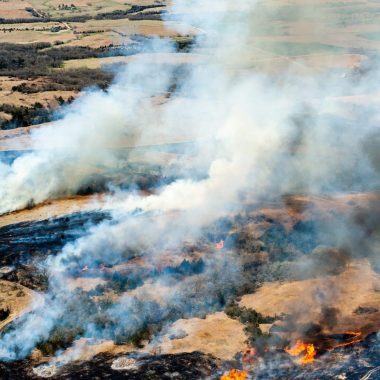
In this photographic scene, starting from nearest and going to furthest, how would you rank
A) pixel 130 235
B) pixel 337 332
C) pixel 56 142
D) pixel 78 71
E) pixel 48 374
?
pixel 48 374, pixel 337 332, pixel 130 235, pixel 56 142, pixel 78 71

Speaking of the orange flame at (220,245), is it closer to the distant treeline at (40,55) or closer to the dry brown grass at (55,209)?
the dry brown grass at (55,209)

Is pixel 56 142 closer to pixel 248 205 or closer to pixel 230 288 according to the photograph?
pixel 248 205

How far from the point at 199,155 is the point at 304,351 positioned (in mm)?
19539

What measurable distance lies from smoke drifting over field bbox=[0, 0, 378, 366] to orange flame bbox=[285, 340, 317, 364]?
3.94 metres

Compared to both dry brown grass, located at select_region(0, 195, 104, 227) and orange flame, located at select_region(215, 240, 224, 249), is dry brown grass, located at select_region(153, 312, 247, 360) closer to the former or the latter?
orange flame, located at select_region(215, 240, 224, 249)

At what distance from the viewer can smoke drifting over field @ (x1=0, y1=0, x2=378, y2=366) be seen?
21109 millimetres

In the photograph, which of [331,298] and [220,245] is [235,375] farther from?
[220,245]

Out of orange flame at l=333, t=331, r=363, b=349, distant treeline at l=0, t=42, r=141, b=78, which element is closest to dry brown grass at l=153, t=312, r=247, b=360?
orange flame at l=333, t=331, r=363, b=349

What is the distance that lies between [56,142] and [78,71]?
23302 millimetres

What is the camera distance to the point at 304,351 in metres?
17.2

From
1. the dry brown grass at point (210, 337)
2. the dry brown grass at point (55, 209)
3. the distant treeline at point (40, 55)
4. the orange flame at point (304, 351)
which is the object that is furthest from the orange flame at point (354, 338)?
the distant treeline at point (40, 55)

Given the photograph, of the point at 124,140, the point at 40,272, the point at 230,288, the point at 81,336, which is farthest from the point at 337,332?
the point at 124,140

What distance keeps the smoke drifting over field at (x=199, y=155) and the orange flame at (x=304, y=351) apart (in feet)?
12.9

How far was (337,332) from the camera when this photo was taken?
59.7 feet
